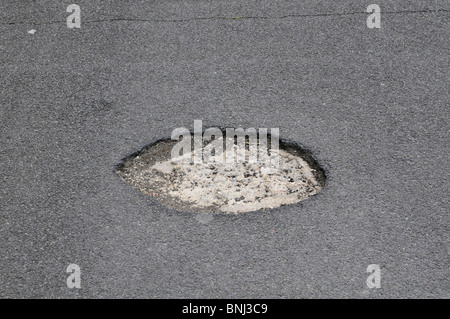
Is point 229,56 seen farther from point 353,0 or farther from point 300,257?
point 300,257

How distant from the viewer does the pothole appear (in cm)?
397

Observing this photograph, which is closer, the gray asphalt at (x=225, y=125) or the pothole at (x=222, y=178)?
the gray asphalt at (x=225, y=125)

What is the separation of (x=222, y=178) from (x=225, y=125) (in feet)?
2.08

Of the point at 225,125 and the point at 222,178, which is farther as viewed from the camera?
the point at 225,125

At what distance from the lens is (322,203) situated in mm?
3914

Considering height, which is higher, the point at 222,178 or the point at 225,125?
the point at 225,125

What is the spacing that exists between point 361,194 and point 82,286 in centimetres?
211

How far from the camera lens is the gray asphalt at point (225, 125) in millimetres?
3443

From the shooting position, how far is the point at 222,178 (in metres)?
4.18

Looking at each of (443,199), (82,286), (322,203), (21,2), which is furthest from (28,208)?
(21,2)

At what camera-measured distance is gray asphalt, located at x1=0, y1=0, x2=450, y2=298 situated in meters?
3.44

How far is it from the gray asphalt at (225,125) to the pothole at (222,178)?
4.0 inches

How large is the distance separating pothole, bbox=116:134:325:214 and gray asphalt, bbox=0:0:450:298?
103 mm

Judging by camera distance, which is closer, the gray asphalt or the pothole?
the gray asphalt
